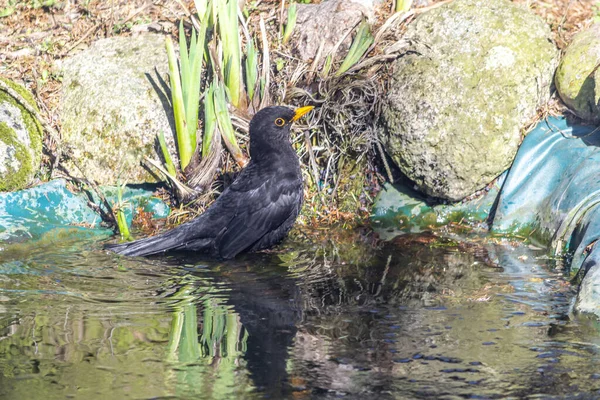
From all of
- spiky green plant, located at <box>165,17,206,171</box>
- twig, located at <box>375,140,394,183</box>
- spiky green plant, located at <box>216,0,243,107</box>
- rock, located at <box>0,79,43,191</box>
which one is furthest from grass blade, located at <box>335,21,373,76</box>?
rock, located at <box>0,79,43,191</box>

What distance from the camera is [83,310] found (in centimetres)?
507

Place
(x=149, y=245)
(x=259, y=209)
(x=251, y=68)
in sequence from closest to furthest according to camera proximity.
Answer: (x=149, y=245), (x=259, y=209), (x=251, y=68)

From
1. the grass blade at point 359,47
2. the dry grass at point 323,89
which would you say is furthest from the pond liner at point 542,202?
the grass blade at point 359,47

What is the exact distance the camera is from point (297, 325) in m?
4.86

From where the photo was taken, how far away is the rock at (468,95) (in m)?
6.95

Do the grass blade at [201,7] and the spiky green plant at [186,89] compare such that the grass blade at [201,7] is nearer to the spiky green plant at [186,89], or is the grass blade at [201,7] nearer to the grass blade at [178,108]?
the spiky green plant at [186,89]

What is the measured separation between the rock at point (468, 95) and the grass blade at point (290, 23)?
1.29m

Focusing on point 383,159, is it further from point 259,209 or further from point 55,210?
point 55,210

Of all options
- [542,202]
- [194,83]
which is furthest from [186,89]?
[542,202]

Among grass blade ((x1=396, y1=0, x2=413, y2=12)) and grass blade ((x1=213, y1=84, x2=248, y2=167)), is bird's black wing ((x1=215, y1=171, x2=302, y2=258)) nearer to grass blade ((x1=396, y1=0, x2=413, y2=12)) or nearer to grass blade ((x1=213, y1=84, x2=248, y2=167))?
grass blade ((x1=213, y1=84, x2=248, y2=167))

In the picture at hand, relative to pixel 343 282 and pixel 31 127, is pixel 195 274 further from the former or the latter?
pixel 31 127

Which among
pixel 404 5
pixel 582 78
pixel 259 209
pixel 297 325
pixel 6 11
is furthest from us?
pixel 6 11

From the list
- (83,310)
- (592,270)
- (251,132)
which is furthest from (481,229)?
(83,310)

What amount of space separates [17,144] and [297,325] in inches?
157
